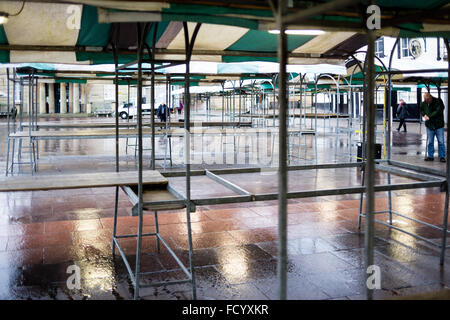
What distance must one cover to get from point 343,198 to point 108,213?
3.69 m

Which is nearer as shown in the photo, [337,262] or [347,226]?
[337,262]

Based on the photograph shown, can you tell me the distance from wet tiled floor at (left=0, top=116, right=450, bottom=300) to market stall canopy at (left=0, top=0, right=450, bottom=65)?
2.08 metres

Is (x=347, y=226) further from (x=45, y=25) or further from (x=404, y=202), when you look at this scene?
(x=45, y=25)

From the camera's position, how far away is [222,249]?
16.9 ft

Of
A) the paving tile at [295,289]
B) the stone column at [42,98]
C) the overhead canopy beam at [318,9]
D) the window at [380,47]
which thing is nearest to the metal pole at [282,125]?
the overhead canopy beam at [318,9]

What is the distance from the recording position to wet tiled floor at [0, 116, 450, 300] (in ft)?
13.4

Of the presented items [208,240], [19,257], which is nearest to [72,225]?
[19,257]

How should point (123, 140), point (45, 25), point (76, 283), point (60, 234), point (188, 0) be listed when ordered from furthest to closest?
point (123, 140), point (60, 234), point (45, 25), point (76, 283), point (188, 0)

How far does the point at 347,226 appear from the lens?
604cm

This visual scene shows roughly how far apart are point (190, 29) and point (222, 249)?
238 cm

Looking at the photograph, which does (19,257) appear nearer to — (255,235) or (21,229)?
(21,229)

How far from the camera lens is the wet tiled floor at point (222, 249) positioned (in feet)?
13.4

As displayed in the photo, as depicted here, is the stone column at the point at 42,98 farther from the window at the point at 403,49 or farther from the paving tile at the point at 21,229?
the paving tile at the point at 21,229
